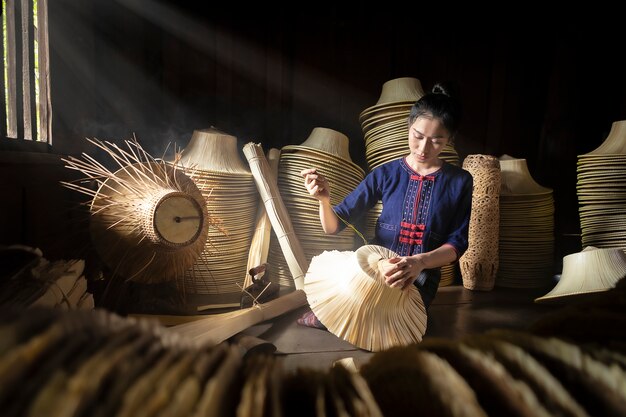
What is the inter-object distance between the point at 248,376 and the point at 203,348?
39mm

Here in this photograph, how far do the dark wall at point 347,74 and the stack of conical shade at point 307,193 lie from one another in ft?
2.18

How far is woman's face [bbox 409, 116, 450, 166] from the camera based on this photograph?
1.90m

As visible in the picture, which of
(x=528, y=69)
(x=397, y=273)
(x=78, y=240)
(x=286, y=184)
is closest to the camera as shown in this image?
(x=397, y=273)

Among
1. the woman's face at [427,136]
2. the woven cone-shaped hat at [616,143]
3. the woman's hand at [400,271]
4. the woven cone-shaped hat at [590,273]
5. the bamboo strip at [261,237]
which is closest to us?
the woman's hand at [400,271]

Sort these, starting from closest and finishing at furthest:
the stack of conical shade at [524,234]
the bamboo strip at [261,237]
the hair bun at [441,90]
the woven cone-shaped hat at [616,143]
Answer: the hair bun at [441,90] < the bamboo strip at [261,237] < the woven cone-shaped hat at [616,143] < the stack of conical shade at [524,234]

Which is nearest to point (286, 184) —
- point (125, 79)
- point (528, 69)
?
point (125, 79)

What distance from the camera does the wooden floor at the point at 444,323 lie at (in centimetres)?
191

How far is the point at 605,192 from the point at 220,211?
2969 mm

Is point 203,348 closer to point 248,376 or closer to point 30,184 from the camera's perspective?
point 248,376

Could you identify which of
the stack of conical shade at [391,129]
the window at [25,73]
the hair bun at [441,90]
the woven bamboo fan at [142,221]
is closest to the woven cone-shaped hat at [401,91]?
the stack of conical shade at [391,129]

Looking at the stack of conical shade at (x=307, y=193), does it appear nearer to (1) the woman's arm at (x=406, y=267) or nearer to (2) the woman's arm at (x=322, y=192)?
(2) the woman's arm at (x=322, y=192)

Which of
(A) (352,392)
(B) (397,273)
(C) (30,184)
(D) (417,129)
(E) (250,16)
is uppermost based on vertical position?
(E) (250,16)

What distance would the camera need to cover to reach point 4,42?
206 cm

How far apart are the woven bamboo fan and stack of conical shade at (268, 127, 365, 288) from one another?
0.88m
